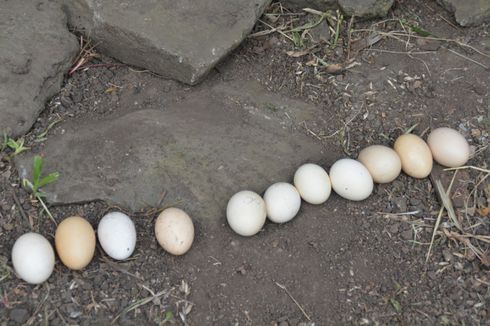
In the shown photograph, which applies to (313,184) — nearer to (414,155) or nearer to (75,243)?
(414,155)

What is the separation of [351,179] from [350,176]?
0.01 meters

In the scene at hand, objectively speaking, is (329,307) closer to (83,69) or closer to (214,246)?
(214,246)

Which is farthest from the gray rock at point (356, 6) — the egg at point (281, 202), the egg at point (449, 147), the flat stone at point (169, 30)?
the egg at point (281, 202)

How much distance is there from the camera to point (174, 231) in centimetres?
233

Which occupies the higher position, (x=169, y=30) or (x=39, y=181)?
(x=169, y=30)

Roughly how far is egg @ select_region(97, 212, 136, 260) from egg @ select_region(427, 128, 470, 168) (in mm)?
1263

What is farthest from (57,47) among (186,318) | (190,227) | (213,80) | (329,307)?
(329,307)

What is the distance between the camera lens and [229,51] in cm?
278

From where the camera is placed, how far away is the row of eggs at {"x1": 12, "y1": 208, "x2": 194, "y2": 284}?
2.23 meters

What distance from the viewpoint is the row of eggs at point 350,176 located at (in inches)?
94.3

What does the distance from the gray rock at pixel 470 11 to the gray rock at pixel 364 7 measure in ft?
1.04

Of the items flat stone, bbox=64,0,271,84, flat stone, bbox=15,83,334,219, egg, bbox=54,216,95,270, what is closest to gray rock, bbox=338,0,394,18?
flat stone, bbox=64,0,271,84

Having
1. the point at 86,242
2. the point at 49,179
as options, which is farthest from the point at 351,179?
the point at 49,179

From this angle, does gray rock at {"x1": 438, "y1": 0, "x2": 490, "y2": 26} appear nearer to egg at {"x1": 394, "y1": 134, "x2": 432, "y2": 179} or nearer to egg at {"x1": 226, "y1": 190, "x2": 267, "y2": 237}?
egg at {"x1": 394, "y1": 134, "x2": 432, "y2": 179}
